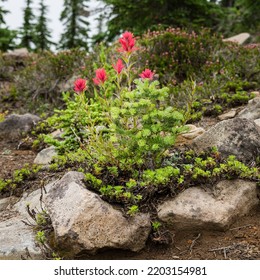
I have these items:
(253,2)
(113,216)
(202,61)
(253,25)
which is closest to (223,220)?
(113,216)

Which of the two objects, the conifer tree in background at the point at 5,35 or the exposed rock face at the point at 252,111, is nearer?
the exposed rock face at the point at 252,111

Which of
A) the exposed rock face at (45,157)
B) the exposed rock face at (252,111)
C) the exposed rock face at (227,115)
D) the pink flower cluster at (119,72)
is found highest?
the pink flower cluster at (119,72)

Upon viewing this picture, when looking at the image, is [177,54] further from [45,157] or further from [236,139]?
[236,139]

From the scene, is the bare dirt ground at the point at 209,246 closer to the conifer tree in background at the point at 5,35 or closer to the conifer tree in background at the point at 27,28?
the conifer tree in background at the point at 5,35

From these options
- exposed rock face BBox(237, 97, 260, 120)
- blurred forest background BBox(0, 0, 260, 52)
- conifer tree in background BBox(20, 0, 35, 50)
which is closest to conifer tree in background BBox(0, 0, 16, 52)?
blurred forest background BBox(0, 0, 260, 52)

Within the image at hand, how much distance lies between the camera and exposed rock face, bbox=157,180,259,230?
357 cm

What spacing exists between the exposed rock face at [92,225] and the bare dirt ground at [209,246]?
0.41 feet

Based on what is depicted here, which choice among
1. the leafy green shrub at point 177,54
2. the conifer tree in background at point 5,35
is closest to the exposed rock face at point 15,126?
the leafy green shrub at point 177,54

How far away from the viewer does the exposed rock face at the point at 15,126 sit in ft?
24.4

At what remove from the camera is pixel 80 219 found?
336cm

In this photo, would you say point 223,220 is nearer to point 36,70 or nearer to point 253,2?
point 36,70

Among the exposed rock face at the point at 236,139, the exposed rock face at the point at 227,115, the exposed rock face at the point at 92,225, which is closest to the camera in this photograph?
the exposed rock face at the point at 92,225

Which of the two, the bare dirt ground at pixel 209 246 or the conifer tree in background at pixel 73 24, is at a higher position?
the bare dirt ground at pixel 209 246

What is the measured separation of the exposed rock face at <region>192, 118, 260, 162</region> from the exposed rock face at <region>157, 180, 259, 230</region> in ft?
1.73
